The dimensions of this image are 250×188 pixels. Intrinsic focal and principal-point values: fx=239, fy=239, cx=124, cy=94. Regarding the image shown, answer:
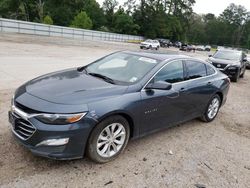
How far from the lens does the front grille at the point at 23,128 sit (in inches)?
114

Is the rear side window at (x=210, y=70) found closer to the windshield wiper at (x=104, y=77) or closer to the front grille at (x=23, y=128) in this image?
the windshield wiper at (x=104, y=77)

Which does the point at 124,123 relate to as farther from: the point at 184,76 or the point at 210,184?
the point at 184,76

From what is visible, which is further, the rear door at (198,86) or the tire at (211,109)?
the tire at (211,109)

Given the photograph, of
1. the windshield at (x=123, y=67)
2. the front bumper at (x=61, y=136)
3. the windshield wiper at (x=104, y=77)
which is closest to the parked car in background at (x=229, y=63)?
the windshield at (x=123, y=67)

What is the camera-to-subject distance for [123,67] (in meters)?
4.14

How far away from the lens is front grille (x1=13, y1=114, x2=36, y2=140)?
9.53 feet

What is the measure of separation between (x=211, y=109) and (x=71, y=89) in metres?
3.45

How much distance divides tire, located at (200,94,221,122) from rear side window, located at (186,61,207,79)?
2.19 feet

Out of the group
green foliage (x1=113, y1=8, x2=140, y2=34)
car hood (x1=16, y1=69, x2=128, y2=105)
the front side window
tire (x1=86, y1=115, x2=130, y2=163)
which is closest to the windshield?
the front side window

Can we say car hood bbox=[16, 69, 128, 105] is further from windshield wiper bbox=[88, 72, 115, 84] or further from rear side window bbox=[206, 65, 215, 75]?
rear side window bbox=[206, 65, 215, 75]

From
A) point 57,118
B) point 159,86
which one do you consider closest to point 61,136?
point 57,118

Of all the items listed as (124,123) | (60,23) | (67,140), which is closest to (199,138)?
(124,123)

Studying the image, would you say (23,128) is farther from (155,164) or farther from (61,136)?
(155,164)

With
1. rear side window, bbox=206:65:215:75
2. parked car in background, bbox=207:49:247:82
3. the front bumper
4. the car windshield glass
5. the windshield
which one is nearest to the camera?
the front bumper
